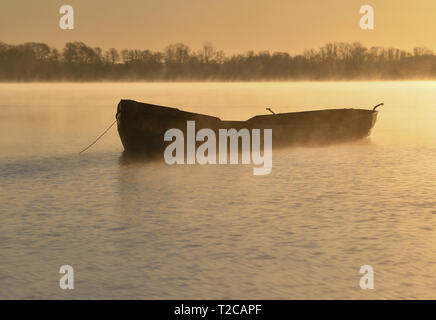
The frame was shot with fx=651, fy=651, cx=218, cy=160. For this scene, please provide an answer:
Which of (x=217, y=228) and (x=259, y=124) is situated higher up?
(x=259, y=124)

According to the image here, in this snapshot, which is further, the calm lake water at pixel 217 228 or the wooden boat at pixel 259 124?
the wooden boat at pixel 259 124

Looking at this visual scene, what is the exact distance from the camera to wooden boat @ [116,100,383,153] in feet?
74.4

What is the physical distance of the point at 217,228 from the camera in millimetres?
12070

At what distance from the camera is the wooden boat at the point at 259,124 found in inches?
893

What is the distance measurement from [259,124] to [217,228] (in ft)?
42.1

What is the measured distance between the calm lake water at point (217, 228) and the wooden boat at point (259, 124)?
4.01 ft

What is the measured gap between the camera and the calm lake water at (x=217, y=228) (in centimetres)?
868

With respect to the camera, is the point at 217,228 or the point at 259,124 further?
the point at 259,124

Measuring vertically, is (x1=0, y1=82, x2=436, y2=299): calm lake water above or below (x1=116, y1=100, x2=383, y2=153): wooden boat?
below

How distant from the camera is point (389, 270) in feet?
30.5

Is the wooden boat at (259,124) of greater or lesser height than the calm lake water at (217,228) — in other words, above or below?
above

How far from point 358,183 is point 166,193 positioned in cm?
537

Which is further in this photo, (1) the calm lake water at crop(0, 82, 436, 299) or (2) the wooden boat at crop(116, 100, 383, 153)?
(2) the wooden boat at crop(116, 100, 383, 153)

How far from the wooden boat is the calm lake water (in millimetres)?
1221
